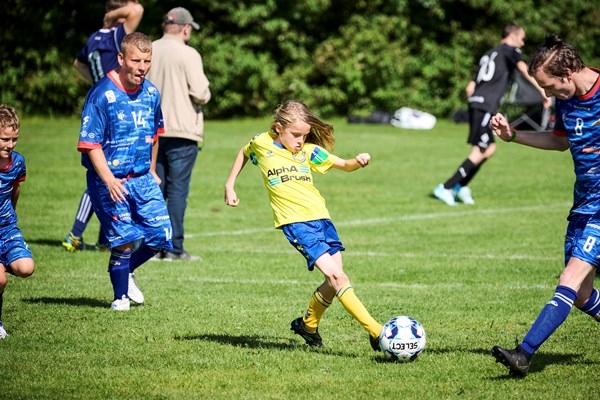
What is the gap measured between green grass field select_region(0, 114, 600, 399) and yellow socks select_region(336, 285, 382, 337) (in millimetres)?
193

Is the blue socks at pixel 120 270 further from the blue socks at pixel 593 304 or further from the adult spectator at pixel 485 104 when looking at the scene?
the adult spectator at pixel 485 104

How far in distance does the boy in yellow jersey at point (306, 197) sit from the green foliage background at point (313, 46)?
2172cm

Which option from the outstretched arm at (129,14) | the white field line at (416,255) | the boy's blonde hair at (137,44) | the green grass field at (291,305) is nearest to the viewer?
the green grass field at (291,305)

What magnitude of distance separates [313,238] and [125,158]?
1888 mm

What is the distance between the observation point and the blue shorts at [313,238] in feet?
19.3

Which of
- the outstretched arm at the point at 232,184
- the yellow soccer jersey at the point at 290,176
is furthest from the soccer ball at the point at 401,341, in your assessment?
the outstretched arm at the point at 232,184

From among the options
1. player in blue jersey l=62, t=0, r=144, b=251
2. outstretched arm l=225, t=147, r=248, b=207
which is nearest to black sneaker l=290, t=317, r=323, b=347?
outstretched arm l=225, t=147, r=248, b=207

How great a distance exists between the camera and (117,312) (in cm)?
714

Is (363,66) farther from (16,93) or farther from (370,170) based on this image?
(370,170)

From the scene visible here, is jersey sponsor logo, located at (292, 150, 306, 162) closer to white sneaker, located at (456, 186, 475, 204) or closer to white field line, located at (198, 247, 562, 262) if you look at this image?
white field line, located at (198, 247, 562, 262)

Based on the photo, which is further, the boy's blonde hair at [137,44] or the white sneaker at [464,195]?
the white sneaker at [464,195]

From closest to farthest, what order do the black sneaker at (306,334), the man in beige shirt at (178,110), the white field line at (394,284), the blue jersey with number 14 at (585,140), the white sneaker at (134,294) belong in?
the blue jersey with number 14 at (585,140) < the black sneaker at (306,334) < the white sneaker at (134,294) < the white field line at (394,284) < the man in beige shirt at (178,110)

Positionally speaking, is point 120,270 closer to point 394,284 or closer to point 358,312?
point 358,312

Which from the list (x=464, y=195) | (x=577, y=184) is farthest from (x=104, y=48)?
(x=464, y=195)
